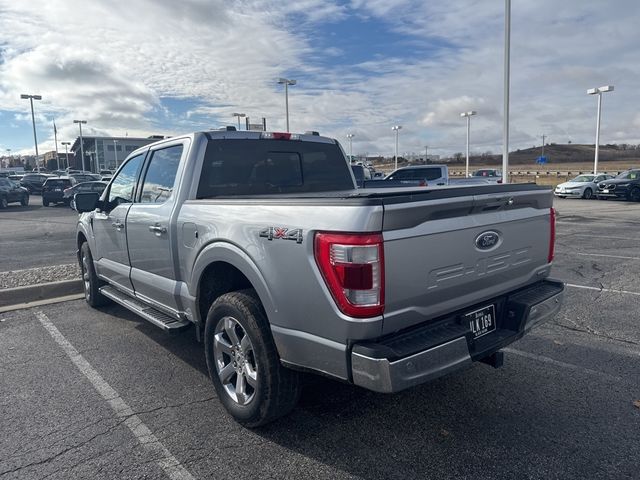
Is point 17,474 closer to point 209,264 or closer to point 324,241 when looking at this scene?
point 209,264

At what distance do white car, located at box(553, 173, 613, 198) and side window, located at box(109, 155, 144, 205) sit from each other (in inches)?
1134

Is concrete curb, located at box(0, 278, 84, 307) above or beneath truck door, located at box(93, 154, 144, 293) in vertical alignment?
beneath

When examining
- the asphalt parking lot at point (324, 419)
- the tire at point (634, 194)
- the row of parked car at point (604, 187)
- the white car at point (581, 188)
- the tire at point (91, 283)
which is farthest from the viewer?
the white car at point (581, 188)

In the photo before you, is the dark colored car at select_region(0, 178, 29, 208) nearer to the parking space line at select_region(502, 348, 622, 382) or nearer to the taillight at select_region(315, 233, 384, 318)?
the parking space line at select_region(502, 348, 622, 382)

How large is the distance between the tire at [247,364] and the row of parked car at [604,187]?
2833 centimetres

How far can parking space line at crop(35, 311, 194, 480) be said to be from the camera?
3000 mm

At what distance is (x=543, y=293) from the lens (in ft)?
12.2

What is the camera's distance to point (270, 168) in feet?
15.1

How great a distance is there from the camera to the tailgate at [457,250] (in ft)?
8.99

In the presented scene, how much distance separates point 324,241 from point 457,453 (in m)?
1.56

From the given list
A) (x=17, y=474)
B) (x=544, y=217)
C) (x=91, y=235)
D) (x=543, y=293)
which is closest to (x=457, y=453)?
(x=543, y=293)

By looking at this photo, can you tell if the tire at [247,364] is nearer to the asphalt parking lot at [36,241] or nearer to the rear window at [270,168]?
the rear window at [270,168]

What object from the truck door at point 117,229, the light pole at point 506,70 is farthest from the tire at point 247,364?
the light pole at point 506,70

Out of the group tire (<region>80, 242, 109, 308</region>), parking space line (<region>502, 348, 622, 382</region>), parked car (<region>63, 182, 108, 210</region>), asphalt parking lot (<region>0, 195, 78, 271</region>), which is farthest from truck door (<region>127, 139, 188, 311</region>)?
parked car (<region>63, 182, 108, 210</region>)
